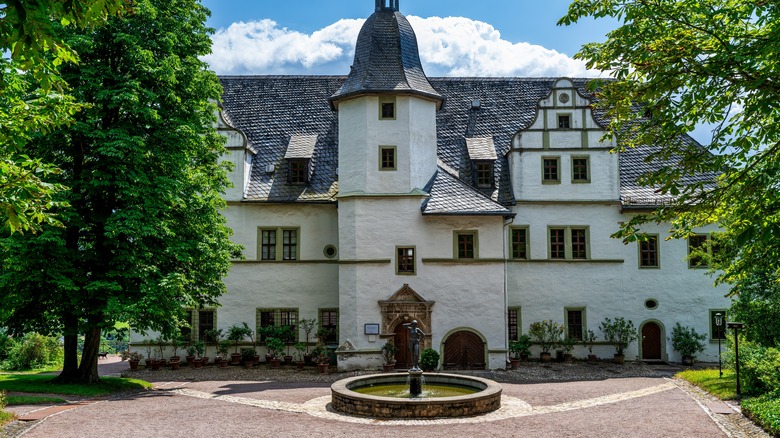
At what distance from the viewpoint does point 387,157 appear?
26891mm

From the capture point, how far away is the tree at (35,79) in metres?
6.43

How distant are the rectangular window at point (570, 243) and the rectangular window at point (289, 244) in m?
11.3

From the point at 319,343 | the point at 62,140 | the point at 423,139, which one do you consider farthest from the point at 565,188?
the point at 62,140

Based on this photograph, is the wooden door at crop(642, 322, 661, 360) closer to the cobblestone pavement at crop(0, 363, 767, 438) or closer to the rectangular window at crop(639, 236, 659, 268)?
the rectangular window at crop(639, 236, 659, 268)

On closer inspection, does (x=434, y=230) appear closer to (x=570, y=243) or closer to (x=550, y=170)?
(x=550, y=170)

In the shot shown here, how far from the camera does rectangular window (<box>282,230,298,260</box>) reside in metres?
29.2

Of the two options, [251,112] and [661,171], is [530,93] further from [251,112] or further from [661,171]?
[661,171]

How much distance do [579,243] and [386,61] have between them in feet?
38.2

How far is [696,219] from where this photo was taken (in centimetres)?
1128

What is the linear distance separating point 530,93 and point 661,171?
25220 millimetres

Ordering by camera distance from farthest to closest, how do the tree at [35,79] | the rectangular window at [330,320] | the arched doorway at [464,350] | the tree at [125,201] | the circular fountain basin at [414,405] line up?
1. the rectangular window at [330,320]
2. the arched doorway at [464,350]
3. the tree at [125,201]
4. the circular fountain basin at [414,405]
5. the tree at [35,79]

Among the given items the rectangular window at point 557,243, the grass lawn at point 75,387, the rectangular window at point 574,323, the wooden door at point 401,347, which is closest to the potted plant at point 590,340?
the rectangular window at point 574,323

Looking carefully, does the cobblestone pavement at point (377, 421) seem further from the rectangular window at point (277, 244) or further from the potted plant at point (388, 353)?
the rectangular window at point (277, 244)

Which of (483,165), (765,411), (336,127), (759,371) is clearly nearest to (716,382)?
(759,371)
